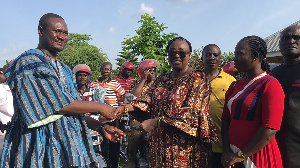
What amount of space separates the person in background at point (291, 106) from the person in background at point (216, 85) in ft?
2.95

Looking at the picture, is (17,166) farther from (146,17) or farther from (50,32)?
(146,17)

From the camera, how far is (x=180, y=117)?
2631mm

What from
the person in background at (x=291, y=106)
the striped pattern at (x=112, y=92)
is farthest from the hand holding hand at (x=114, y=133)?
the striped pattern at (x=112, y=92)

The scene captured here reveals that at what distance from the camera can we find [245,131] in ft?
7.34

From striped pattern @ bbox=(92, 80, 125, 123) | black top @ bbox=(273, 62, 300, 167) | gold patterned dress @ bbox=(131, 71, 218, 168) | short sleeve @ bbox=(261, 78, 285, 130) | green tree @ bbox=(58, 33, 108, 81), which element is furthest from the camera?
green tree @ bbox=(58, 33, 108, 81)

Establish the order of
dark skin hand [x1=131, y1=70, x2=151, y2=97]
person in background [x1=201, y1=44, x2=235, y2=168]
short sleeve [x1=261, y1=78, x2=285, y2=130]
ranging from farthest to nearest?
dark skin hand [x1=131, y1=70, x2=151, y2=97] → person in background [x1=201, y1=44, x2=235, y2=168] → short sleeve [x1=261, y1=78, x2=285, y2=130]

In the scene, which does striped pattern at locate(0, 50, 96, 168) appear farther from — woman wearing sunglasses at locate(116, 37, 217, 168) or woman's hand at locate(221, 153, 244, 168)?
woman's hand at locate(221, 153, 244, 168)

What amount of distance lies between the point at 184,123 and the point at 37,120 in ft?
4.10

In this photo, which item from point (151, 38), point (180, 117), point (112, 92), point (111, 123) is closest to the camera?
point (180, 117)

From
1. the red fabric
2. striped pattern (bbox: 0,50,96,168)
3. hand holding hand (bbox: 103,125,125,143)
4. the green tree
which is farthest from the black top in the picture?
the green tree

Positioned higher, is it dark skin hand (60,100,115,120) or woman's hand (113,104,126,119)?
dark skin hand (60,100,115,120)

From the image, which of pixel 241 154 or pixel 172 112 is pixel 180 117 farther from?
pixel 241 154

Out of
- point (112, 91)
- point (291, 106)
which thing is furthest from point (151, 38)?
point (291, 106)

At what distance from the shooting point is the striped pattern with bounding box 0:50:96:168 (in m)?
2.07
